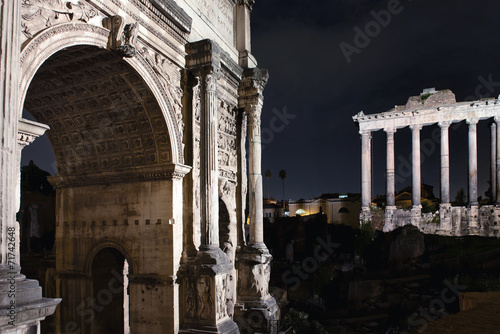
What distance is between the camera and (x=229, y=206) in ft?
37.1

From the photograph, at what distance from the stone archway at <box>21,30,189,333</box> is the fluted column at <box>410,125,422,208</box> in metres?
29.0

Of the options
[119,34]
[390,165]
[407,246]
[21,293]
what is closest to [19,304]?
[21,293]

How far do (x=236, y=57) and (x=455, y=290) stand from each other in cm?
1387

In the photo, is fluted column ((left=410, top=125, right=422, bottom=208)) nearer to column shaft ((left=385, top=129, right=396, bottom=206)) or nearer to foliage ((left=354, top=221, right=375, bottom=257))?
column shaft ((left=385, top=129, right=396, bottom=206))

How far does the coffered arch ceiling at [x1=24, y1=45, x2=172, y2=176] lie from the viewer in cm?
772

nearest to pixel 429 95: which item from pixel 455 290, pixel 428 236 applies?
pixel 428 236

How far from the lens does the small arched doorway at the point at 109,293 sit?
365 inches

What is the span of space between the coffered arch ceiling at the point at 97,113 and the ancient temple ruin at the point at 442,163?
28.2m

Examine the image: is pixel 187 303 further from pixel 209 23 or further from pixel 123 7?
pixel 209 23

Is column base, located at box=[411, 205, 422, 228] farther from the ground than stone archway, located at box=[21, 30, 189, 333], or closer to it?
closer to it

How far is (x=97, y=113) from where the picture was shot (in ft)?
28.7

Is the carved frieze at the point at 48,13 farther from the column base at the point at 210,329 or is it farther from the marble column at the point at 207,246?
the column base at the point at 210,329

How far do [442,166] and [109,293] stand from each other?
30062 mm

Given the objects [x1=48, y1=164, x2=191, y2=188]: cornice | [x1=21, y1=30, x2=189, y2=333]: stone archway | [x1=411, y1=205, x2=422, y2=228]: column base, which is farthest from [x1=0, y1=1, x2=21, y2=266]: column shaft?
[x1=411, y1=205, x2=422, y2=228]: column base
